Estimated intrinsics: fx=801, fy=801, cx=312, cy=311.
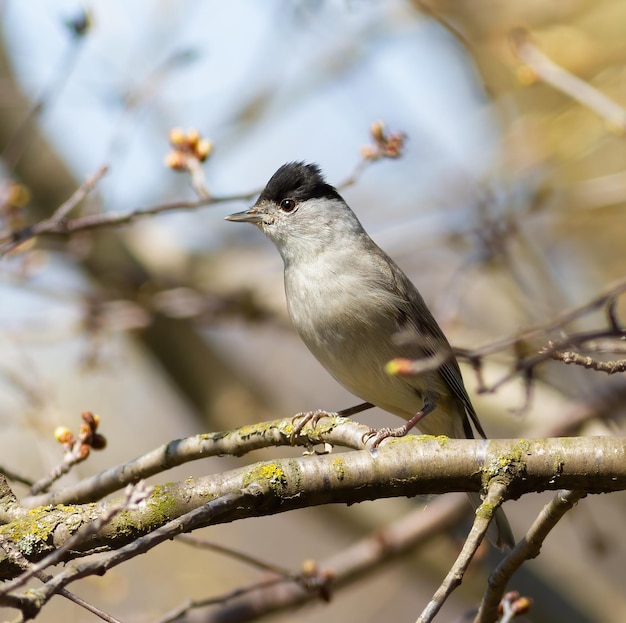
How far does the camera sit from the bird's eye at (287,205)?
4566mm

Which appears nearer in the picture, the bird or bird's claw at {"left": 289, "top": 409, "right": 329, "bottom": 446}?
bird's claw at {"left": 289, "top": 409, "right": 329, "bottom": 446}

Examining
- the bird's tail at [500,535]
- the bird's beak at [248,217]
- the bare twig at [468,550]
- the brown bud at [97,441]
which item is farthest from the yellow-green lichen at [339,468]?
the bird's beak at [248,217]

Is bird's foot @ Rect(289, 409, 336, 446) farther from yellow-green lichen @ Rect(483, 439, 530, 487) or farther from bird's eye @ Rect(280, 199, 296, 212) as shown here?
bird's eye @ Rect(280, 199, 296, 212)

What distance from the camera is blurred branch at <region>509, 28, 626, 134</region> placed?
3627mm

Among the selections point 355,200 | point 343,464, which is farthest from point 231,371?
point 343,464

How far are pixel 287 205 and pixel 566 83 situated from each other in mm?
1631

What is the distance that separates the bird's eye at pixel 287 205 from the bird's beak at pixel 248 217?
14cm

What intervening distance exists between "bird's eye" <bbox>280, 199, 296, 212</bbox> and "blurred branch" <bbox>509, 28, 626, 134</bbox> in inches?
56.6

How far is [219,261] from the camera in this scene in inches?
235

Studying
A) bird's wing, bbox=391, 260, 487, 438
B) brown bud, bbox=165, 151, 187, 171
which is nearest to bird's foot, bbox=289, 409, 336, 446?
bird's wing, bbox=391, 260, 487, 438

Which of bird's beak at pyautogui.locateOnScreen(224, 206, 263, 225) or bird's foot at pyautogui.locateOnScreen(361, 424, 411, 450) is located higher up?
bird's beak at pyautogui.locateOnScreen(224, 206, 263, 225)

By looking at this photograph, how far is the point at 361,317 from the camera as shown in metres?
3.65

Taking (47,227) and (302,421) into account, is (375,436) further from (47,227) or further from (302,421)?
(47,227)

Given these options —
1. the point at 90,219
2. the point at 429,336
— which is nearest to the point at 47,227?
the point at 90,219
